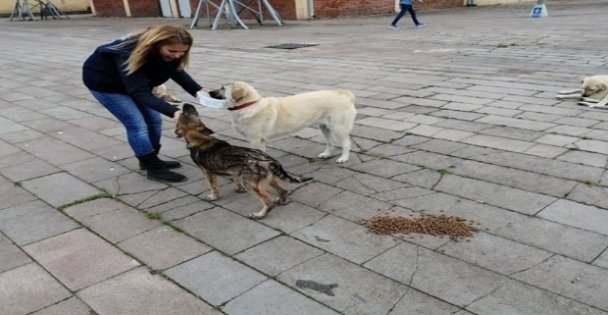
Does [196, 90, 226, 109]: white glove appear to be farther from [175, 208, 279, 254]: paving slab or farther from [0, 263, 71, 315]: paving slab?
[0, 263, 71, 315]: paving slab

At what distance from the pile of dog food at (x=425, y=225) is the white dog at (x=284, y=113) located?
4.47 ft

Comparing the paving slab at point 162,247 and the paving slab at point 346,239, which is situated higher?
the paving slab at point 162,247

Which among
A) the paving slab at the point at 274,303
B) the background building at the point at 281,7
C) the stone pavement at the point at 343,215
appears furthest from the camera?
the background building at the point at 281,7

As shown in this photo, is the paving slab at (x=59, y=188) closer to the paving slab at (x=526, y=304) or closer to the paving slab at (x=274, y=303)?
the paving slab at (x=274, y=303)

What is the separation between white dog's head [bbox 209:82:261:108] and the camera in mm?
4363

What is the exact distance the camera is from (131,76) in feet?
13.8

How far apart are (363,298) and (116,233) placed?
79.3 inches

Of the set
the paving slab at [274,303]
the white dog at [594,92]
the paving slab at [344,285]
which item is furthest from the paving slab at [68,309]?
the white dog at [594,92]

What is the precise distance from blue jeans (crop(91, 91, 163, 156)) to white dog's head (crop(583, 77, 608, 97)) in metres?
5.59

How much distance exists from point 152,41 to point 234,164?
1.20 metres

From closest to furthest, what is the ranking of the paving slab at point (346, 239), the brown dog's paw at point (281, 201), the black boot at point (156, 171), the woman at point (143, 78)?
the paving slab at point (346, 239) → the woman at point (143, 78) → the brown dog's paw at point (281, 201) → the black boot at point (156, 171)

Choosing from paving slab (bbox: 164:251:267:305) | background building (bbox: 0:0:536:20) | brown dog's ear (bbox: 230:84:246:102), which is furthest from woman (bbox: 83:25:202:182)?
background building (bbox: 0:0:536:20)

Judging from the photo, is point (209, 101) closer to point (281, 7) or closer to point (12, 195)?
point (12, 195)

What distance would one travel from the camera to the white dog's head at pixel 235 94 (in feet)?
14.3
